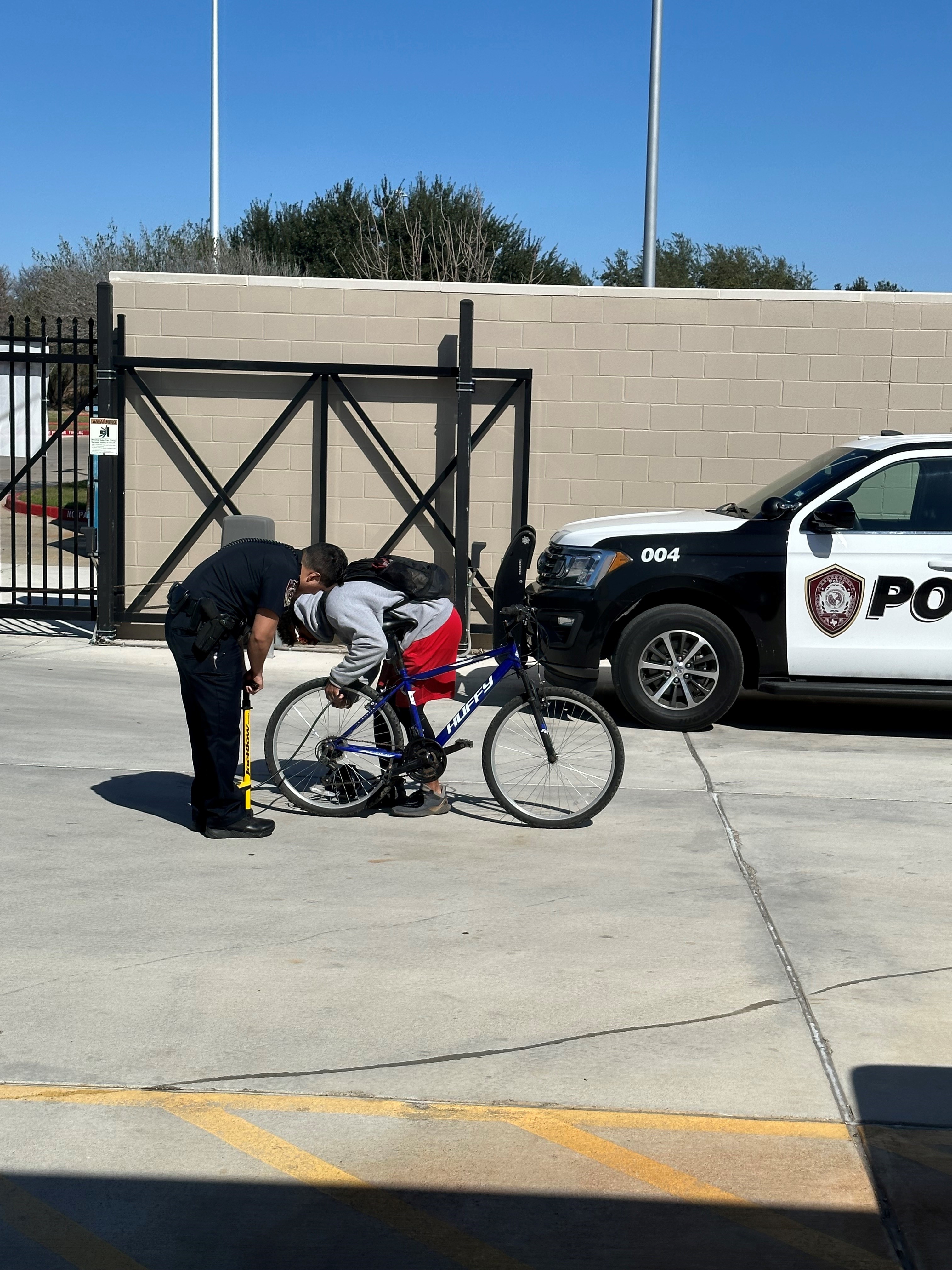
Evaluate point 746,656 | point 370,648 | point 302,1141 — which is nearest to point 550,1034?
point 302,1141

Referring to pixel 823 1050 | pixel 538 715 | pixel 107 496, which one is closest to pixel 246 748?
pixel 538 715

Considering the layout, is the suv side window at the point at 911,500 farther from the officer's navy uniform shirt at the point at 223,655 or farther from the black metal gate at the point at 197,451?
the officer's navy uniform shirt at the point at 223,655

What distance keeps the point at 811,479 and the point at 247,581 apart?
4681 millimetres

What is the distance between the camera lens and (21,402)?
14.6 meters

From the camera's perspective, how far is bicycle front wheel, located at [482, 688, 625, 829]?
7062mm

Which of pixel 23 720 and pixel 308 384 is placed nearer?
pixel 23 720

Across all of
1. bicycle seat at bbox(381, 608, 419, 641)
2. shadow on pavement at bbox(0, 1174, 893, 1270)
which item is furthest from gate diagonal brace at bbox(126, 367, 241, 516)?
shadow on pavement at bbox(0, 1174, 893, 1270)

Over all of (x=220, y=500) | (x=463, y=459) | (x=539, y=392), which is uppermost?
(x=539, y=392)

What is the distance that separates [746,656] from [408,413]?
478cm

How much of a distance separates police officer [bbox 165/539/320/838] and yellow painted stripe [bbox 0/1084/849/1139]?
9.05ft

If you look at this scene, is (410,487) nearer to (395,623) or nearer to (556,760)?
(395,623)

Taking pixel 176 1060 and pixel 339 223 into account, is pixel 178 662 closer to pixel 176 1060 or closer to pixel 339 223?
pixel 176 1060

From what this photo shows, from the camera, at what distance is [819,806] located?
7828 mm

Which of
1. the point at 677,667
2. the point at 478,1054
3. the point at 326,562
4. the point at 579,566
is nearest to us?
the point at 478,1054
